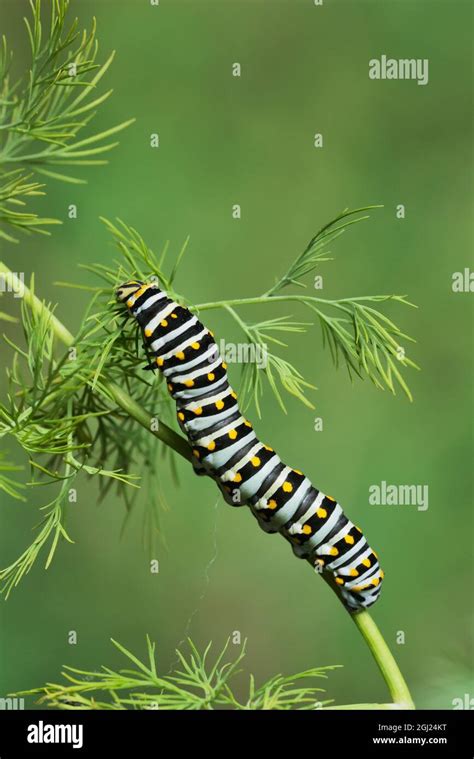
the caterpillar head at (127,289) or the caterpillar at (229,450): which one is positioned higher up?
the caterpillar head at (127,289)

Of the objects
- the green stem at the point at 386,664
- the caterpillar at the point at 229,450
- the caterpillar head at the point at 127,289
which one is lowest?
the green stem at the point at 386,664

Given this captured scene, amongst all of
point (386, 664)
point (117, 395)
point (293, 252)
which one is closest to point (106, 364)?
point (117, 395)

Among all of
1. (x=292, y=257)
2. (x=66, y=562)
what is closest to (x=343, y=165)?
(x=292, y=257)

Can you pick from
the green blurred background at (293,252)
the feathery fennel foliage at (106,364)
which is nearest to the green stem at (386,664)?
the feathery fennel foliage at (106,364)

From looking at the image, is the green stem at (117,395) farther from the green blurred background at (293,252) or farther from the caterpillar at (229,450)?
the green blurred background at (293,252)

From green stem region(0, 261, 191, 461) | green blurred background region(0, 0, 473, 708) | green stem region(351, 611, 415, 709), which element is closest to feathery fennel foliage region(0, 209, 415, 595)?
green stem region(0, 261, 191, 461)
